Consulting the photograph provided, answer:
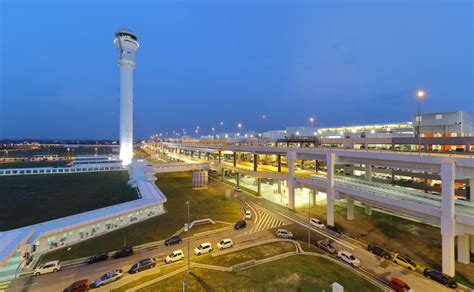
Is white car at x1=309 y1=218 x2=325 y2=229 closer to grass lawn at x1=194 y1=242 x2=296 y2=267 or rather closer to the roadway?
the roadway

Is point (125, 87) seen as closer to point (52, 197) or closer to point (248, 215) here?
point (52, 197)

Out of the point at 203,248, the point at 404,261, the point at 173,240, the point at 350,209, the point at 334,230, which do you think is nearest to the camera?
the point at 404,261

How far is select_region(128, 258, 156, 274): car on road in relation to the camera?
25452 mm

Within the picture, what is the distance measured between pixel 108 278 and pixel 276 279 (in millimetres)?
17880

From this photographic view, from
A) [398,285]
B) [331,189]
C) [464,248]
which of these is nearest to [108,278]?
[398,285]

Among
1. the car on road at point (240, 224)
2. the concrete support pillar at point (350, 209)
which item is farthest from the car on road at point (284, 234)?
the concrete support pillar at point (350, 209)

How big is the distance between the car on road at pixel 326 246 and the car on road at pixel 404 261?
7000 millimetres

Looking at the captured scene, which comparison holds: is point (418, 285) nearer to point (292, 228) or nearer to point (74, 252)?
point (292, 228)

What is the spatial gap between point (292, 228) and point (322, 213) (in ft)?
34.8

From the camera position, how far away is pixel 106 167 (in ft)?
287

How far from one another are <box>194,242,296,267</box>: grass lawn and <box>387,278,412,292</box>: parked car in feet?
37.1

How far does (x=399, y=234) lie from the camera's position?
116ft

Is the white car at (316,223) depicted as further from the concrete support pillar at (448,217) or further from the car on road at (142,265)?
the car on road at (142,265)

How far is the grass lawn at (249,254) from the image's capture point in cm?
2756
